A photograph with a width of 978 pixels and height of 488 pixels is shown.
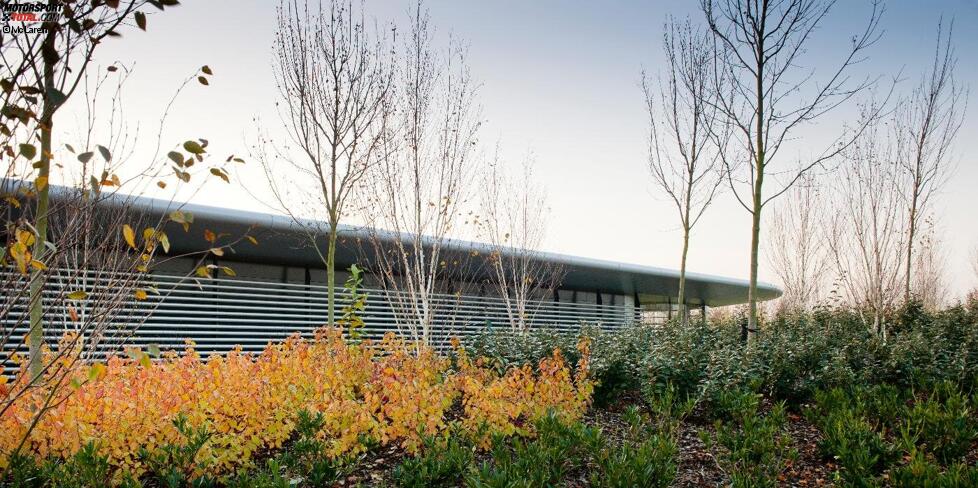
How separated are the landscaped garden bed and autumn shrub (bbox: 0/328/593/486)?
0.02 metres

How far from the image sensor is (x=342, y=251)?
48.1 feet

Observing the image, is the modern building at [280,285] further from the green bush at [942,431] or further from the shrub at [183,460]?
the green bush at [942,431]

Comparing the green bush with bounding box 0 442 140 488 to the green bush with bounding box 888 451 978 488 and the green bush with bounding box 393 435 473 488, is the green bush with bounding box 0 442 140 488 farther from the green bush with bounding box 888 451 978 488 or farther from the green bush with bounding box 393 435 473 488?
the green bush with bounding box 888 451 978 488

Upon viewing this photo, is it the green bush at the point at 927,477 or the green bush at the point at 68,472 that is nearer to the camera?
the green bush at the point at 927,477

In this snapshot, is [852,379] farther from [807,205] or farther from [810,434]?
[807,205]

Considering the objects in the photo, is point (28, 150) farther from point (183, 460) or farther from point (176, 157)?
point (183, 460)

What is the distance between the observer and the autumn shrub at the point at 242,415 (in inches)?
186

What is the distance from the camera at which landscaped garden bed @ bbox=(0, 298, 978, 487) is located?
14.9ft

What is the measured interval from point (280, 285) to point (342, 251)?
1581 mm

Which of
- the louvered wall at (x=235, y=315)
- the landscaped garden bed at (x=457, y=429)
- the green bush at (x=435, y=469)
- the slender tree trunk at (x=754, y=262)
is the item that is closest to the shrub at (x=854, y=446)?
the landscaped garden bed at (x=457, y=429)

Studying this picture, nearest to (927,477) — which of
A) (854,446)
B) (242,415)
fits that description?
(854,446)

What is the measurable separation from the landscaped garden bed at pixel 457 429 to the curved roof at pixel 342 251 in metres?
1.60

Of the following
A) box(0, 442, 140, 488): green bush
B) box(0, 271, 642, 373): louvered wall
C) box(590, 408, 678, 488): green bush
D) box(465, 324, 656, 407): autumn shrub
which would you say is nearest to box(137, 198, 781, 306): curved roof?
box(0, 271, 642, 373): louvered wall

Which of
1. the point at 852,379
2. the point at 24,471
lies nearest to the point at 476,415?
the point at 24,471
